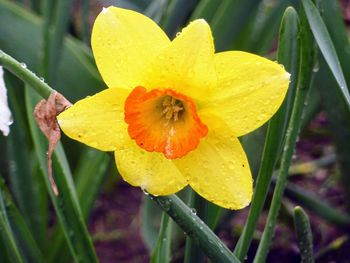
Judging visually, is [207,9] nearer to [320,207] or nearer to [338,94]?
[338,94]

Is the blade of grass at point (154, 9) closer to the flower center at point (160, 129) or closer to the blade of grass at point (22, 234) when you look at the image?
the blade of grass at point (22, 234)

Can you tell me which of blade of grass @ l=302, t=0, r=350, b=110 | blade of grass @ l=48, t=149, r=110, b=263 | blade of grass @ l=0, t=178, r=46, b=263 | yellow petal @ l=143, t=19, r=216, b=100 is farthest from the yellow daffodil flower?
blade of grass @ l=48, t=149, r=110, b=263

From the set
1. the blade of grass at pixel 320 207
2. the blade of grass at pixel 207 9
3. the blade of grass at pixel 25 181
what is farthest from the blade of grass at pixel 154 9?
the blade of grass at pixel 320 207

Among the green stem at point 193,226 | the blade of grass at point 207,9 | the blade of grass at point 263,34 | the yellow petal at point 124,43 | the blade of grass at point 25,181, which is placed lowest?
the blade of grass at point 25,181

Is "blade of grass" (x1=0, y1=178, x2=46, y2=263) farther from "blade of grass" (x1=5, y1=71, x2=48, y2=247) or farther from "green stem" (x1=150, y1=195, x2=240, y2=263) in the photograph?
"green stem" (x1=150, y1=195, x2=240, y2=263)

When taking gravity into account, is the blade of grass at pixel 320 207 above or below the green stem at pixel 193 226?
below

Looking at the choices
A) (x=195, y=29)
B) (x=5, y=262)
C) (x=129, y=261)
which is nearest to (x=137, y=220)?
(x=129, y=261)

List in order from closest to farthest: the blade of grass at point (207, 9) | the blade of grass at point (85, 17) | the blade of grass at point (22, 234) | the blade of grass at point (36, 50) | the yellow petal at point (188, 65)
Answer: the yellow petal at point (188, 65)
the blade of grass at point (22, 234)
the blade of grass at point (207, 9)
the blade of grass at point (36, 50)
the blade of grass at point (85, 17)

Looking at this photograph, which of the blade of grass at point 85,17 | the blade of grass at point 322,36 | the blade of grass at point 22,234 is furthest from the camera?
the blade of grass at point 85,17
